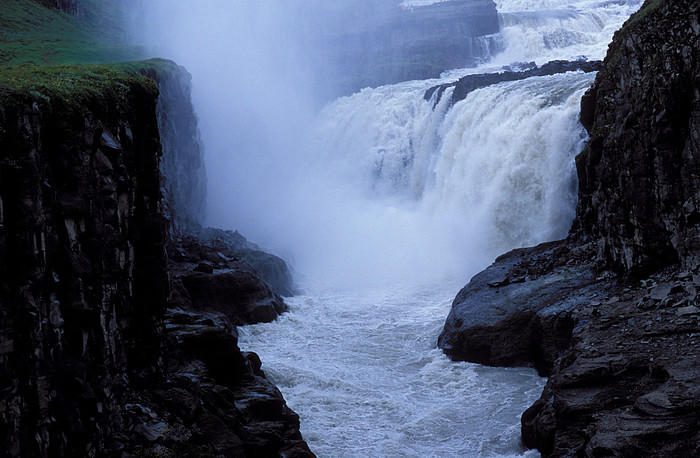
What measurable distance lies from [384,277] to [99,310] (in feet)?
99.7

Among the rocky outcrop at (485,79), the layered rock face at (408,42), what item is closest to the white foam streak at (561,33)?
the layered rock face at (408,42)

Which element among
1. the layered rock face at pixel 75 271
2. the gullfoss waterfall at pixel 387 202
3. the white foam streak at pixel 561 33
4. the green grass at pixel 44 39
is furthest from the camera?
the white foam streak at pixel 561 33

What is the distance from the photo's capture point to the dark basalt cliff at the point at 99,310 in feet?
36.5

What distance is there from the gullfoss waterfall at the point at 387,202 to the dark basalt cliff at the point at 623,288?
2.00m

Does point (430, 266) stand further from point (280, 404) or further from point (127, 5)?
point (127, 5)

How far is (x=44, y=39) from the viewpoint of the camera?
118 feet

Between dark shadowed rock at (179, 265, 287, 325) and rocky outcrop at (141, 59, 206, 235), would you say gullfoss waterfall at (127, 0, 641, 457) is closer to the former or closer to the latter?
dark shadowed rock at (179, 265, 287, 325)

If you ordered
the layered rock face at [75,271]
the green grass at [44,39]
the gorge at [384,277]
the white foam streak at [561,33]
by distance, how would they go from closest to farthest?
the layered rock face at [75,271] < the gorge at [384,277] < the green grass at [44,39] < the white foam streak at [561,33]

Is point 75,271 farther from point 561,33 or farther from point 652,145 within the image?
point 561,33

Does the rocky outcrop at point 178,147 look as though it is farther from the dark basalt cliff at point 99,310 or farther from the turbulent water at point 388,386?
the dark basalt cliff at point 99,310

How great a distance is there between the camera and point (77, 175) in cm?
1355

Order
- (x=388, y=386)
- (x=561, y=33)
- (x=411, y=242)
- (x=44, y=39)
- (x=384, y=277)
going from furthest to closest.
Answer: (x=561, y=33) < (x=411, y=242) < (x=384, y=277) < (x=44, y=39) < (x=388, y=386)

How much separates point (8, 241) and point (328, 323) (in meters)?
24.6

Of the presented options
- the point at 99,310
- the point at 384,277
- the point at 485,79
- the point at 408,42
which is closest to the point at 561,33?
the point at 485,79
